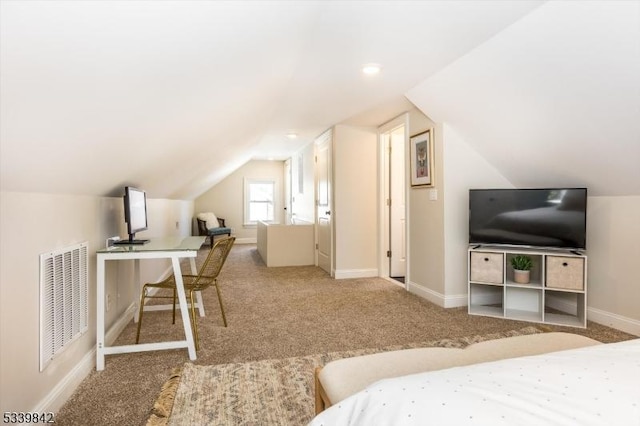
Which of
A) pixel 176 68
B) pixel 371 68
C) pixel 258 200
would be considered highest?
pixel 371 68

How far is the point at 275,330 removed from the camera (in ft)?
9.48

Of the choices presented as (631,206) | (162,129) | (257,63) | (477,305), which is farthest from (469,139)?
(162,129)

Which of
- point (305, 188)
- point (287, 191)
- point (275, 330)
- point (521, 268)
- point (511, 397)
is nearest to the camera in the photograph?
point (511, 397)

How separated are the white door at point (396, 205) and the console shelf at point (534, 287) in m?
1.49

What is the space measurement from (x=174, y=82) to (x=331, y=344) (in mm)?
1971

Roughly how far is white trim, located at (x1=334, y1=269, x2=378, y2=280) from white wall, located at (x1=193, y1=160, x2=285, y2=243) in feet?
15.6

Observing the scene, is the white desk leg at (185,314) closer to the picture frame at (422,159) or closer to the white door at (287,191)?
the picture frame at (422,159)

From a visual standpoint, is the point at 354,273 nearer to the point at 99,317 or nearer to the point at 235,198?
the point at 99,317

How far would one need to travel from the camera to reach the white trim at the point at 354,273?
4863 mm

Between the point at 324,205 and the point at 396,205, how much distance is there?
1.13 meters

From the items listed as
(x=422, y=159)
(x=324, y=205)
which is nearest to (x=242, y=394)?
(x=422, y=159)

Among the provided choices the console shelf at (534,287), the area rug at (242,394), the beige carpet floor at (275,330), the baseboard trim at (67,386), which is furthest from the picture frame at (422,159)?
the baseboard trim at (67,386)

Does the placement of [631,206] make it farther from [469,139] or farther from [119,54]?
[119,54]

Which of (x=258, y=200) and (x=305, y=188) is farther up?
(x=305, y=188)
